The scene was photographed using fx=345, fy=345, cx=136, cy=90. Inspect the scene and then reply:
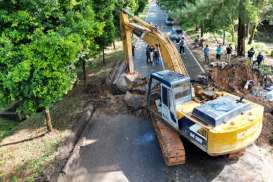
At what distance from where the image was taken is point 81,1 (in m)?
17.2

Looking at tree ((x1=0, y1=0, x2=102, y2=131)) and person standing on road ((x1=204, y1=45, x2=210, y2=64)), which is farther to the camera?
person standing on road ((x1=204, y1=45, x2=210, y2=64))

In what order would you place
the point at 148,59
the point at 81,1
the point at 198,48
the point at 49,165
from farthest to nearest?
the point at 198,48
the point at 148,59
the point at 81,1
the point at 49,165

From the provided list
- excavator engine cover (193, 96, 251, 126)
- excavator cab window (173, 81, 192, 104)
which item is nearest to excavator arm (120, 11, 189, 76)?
excavator cab window (173, 81, 192, 104)

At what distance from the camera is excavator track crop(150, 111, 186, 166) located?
44.0ft

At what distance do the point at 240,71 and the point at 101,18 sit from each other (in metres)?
9.03

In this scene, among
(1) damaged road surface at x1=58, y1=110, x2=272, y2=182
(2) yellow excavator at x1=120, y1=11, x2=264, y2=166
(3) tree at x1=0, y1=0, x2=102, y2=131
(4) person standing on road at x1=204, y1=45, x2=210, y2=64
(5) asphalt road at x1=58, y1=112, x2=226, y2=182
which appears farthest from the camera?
(4) person standing on road at x1=204, y1=45, x2=210, y2=64

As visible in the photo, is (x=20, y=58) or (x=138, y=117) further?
(x=138, y=117)

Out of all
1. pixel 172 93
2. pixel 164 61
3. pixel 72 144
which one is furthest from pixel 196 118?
pixel 72 144

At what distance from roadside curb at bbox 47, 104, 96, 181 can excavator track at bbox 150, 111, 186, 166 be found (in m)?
3.89

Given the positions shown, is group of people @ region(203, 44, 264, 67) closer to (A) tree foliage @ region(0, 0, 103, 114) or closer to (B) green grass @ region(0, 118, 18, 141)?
(A) tree foliage @ region(0, 0, 103, 114)

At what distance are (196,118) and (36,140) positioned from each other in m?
8.38

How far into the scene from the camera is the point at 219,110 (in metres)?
12.7

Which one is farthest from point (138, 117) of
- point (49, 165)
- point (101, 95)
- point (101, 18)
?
point (101, 18)

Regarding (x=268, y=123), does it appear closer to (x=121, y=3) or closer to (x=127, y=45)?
(x=127, y=45)
